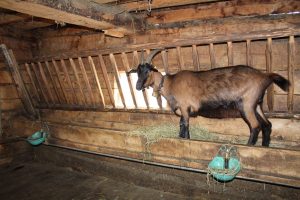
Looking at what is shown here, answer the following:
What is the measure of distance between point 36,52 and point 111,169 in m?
3.98

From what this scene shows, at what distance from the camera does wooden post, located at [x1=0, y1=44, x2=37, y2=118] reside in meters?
6.03

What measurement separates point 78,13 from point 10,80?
4.33 metres

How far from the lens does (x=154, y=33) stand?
16.0 ft

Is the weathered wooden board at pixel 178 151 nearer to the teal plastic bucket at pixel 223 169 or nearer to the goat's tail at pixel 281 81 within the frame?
the teal plastic bucket at pixel 223 169

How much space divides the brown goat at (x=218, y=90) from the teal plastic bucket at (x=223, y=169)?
2.26ft

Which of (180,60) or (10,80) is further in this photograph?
(10,80)

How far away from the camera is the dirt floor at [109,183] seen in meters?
4.39

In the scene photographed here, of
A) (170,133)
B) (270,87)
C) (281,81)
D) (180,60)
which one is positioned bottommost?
(170,133)

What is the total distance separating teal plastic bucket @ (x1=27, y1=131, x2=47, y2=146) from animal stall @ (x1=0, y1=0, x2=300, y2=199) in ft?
0.15

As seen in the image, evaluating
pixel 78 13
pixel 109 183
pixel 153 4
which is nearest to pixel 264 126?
pixel 153 4

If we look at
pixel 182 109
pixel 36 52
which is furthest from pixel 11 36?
pixel 182 109

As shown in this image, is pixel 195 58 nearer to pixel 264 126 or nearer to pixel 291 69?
pixel 291 69

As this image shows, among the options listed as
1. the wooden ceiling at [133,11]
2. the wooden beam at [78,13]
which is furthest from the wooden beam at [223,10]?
the wooden beam at [78,13]

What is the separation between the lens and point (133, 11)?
4570 mm
